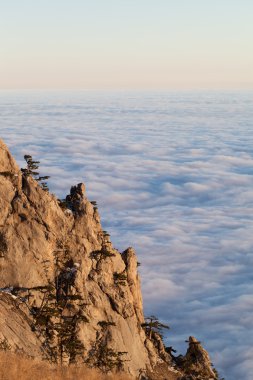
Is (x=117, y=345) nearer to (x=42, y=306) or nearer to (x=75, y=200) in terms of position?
(x=42, y=306)

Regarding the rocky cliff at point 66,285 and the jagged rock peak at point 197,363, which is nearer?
the rocky cliff at point 66,285

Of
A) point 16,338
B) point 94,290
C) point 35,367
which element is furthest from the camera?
point 94,290

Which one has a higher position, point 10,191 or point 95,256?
point 10,191

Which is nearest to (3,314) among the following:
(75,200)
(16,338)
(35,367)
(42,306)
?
(16,338)

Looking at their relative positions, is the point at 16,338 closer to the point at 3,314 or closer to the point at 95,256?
the point at 3,314

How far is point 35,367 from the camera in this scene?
87.8 ft

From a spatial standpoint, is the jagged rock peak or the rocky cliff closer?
the rocky cliff

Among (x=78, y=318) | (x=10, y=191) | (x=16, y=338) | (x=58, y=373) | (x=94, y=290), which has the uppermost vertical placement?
(x=10, y=191)

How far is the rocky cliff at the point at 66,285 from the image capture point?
4738 cm

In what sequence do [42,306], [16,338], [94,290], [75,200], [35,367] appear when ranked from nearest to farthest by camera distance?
[35,367] < [16,338] < [42,306] < [94,290] < [75,200]

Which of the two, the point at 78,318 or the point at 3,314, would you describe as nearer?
the point at 3,314

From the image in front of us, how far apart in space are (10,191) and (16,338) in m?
18.1

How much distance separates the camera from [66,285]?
5309cm

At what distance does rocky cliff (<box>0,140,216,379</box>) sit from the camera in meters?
47.4
